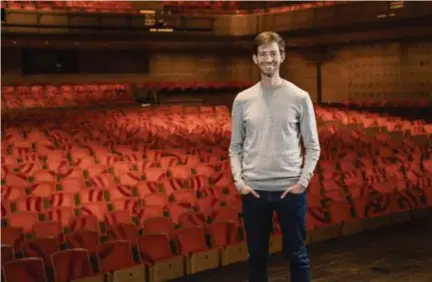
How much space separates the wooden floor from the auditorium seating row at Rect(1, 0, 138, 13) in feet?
30.4

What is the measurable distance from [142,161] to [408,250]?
2.70 metres

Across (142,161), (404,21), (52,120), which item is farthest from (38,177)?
(404,21)

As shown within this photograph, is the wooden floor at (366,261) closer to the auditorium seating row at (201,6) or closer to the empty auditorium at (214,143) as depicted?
the empty auditorium at (214,143)

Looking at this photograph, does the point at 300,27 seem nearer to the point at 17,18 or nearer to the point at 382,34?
the point at 382,34

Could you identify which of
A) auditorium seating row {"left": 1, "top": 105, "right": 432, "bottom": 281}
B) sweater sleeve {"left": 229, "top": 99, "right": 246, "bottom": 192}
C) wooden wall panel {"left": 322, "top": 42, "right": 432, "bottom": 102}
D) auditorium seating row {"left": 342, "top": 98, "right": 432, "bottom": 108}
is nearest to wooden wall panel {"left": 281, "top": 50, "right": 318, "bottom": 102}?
wooden wall panel {"left": 322, "top": 42, "right": 432, "bottom": 102}

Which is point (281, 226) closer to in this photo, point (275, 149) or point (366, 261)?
point (275, 149)

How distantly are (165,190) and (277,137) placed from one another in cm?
264

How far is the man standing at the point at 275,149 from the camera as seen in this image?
59.8 inches

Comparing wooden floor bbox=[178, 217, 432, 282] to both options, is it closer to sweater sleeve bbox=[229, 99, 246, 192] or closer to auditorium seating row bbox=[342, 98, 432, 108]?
sweater sleeve bbox=[229, 99, 246, 192]

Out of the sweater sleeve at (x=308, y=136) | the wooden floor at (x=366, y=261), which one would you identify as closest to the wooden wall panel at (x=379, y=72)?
the wooden floor at (x=366, y=261)

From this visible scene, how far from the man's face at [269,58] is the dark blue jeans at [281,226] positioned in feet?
1.04

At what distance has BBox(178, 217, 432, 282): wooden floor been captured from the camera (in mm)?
2371

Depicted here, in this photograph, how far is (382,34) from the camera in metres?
9.94

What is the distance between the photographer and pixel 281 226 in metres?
1.58
